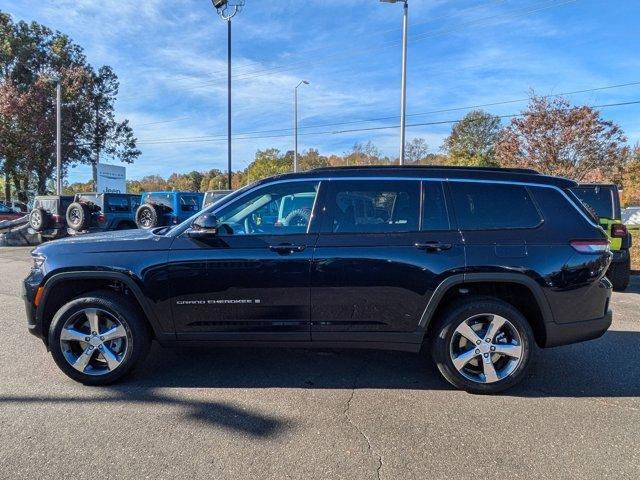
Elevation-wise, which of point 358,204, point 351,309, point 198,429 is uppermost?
point 358,204

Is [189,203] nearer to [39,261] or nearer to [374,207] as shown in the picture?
[39,261]

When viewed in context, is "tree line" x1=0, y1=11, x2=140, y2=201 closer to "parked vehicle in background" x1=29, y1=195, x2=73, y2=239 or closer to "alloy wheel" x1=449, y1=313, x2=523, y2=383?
"parked vehicle in background" x1=29, y1=195, x2=73, y2=239

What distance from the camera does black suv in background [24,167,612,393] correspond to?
3877mm

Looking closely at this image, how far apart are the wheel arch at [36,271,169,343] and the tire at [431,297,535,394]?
2.35 m

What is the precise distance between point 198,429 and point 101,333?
4.50 ft

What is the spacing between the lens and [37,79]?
3055 centimetres

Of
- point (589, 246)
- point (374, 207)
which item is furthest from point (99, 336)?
point (589, 246)

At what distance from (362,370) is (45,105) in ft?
106

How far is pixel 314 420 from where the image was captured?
11.5ft

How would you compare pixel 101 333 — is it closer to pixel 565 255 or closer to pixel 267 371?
pixel 267 371

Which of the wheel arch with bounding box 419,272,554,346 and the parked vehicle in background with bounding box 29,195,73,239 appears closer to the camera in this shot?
the wheel arch with bounding box 419,272,554,346

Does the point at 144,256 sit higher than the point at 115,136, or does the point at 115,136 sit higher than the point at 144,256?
the point at 115,136

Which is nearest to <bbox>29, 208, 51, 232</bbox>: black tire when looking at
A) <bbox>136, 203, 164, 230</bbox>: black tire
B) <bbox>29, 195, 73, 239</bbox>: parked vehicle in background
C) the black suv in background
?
<bbox>29, 195, 73, 239</bbox>: parked vehicle in background

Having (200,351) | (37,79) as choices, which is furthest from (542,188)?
(37,79)
